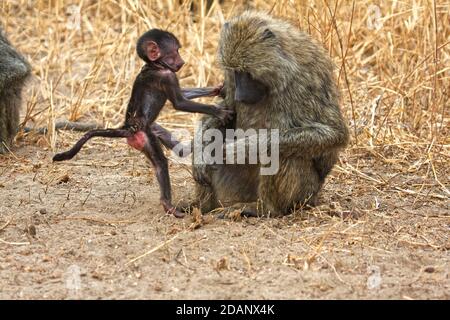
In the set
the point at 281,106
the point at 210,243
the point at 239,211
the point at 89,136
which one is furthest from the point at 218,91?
the point at 210,243

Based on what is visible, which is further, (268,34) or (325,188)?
(325,188)

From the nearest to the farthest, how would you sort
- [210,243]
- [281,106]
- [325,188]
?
[210,243], [281,106], [325,188]

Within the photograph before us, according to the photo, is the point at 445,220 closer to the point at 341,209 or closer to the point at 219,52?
the point at 341,209

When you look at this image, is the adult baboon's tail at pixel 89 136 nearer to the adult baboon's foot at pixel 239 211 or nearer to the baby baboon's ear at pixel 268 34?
the adult baboon's foot at pixel 239 211

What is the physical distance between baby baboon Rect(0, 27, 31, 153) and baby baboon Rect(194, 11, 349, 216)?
1914 millimetres

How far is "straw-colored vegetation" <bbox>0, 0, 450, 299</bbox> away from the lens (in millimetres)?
4121

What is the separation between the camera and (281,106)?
4.84m

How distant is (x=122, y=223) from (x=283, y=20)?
56.1 inches

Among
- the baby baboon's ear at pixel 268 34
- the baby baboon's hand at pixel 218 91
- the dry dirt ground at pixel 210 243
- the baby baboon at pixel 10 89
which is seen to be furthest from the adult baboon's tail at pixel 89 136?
the baby baboon at pixel 10 89

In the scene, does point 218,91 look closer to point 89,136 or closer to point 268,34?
point 268,34

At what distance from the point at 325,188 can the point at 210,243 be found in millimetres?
1428

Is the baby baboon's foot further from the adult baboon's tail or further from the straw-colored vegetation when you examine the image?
the adult baboon's tail

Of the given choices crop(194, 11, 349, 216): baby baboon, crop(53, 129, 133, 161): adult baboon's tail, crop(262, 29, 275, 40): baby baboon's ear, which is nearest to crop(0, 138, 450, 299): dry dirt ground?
crop(194, 11, 349, 216): baby baboon

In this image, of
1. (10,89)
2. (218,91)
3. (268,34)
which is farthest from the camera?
(10,89)
